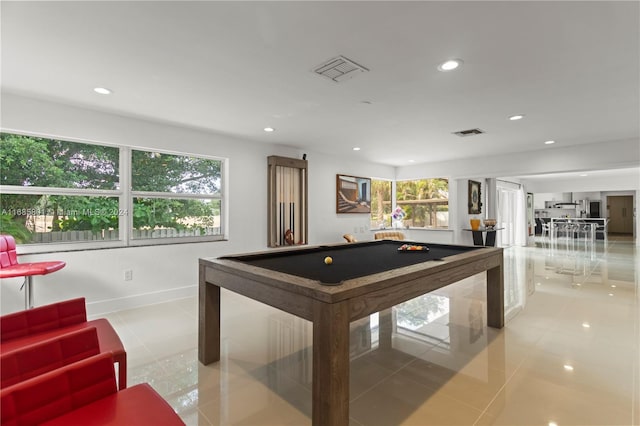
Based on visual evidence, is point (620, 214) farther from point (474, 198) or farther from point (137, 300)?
point (137, 300)

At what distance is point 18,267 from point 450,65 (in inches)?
169


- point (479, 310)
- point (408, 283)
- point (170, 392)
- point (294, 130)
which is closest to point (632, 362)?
point (479, 310)

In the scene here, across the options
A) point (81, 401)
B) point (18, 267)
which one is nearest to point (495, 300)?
point (81, 401)

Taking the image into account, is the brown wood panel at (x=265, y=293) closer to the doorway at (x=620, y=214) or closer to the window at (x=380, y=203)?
the window at (x=380, y=203)

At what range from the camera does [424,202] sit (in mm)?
7797

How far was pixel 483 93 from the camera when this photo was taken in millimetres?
3062

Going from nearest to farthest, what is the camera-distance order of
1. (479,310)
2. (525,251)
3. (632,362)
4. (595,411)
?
(595,411) < (632,362) < (479,310) < (525,251)

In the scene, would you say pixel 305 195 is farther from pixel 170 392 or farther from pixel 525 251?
pixel 525 251

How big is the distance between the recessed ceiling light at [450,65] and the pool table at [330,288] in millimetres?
1621

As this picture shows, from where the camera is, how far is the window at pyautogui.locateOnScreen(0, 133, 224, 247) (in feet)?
10.9

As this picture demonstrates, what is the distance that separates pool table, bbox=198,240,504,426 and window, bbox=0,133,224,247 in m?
2.14

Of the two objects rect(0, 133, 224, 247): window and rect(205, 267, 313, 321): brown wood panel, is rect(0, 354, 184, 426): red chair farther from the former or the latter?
rect(0, 133, 224, 247): window

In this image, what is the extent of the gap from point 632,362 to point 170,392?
3.57 metres

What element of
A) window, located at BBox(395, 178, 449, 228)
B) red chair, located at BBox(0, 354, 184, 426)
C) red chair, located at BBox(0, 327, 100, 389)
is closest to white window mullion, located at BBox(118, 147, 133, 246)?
red chair, located at BBox(0, 327, 100, 389)
